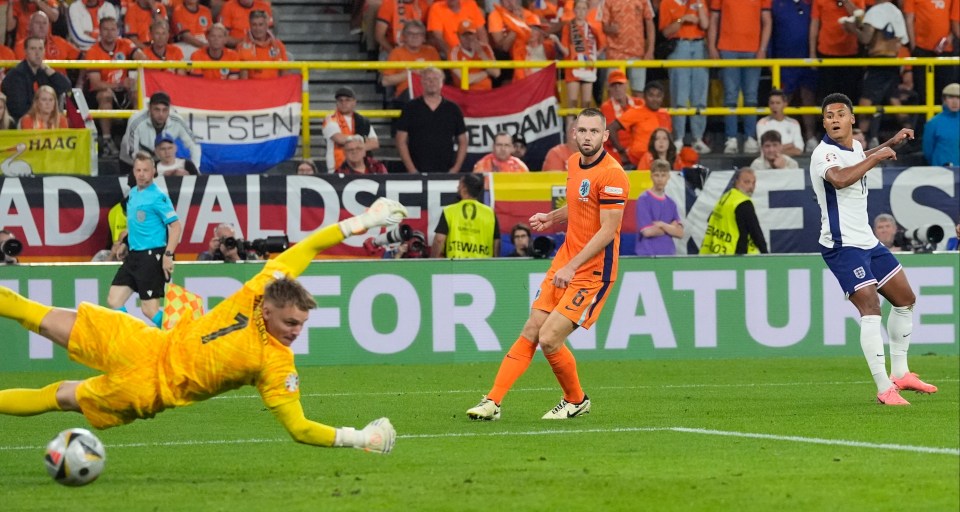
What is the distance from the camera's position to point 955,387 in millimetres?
13148

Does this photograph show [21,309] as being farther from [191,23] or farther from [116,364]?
[191,23]

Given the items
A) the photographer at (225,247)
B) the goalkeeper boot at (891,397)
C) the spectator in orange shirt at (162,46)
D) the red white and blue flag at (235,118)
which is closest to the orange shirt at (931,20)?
the red white and blue flag at (235,118)

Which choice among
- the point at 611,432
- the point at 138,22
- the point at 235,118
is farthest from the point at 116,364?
the point at 138,22

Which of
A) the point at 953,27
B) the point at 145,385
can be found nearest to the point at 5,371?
the point at 145,385

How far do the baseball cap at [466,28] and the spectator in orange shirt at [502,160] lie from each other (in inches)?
87.1

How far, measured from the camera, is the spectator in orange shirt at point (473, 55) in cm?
2012

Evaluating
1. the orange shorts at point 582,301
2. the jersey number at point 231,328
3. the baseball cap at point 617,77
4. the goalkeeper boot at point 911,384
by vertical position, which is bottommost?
the goalkeeper boot at point 911,384

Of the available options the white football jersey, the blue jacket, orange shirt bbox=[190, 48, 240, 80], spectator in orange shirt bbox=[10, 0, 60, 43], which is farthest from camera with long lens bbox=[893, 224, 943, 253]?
spectator in orange shirt bbox=[10, 0, 60, 43]

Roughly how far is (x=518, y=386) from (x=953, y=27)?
34.0ft

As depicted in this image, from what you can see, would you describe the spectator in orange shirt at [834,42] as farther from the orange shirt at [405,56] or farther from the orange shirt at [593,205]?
the orange shirt at [593,205]

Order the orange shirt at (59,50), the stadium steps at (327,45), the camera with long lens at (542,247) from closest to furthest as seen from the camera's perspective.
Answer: the camera with long lens at (542,247) < the orange shirt at (59,50) < the stadium steps at (327,45)

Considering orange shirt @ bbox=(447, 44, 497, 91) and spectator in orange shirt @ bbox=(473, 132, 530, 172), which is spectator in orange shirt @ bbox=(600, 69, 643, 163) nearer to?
spectator in orange shirt @ bbox=(473, 132, 530, 172)

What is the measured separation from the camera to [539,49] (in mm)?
20500

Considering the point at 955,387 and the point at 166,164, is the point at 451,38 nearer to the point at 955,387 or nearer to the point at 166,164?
the point at 166,164
